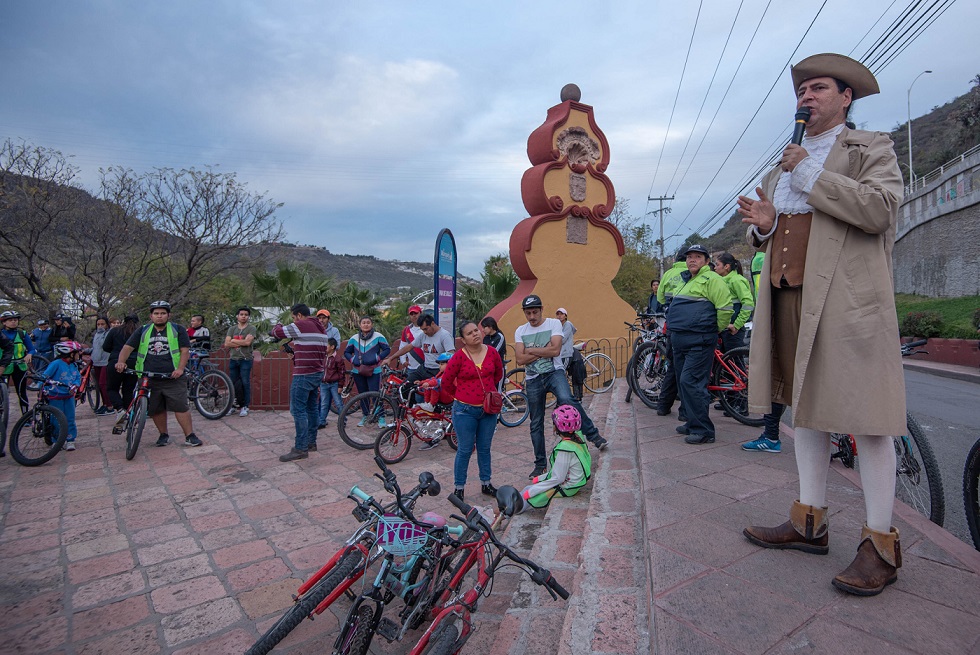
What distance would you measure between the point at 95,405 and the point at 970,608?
11801 millimetres

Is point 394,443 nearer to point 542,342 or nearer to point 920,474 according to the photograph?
point 542,342

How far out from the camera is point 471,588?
7.57ft

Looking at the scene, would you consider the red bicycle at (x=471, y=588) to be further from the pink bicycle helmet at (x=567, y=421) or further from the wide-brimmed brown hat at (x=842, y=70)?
the wide-brimmed brown hat at (x=842, y=70)

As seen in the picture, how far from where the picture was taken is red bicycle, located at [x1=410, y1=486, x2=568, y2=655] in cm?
206

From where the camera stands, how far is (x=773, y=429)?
176 inches

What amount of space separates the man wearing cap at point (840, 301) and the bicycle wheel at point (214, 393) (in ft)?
27.5

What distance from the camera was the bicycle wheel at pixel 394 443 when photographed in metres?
6.10

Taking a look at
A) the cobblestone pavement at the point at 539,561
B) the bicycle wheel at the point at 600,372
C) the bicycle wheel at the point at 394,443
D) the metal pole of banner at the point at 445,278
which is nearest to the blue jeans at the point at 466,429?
the cobblestone pavement at the point at 539,561

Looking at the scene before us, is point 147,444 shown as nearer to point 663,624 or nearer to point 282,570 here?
point 282,570

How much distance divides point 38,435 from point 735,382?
755 cm

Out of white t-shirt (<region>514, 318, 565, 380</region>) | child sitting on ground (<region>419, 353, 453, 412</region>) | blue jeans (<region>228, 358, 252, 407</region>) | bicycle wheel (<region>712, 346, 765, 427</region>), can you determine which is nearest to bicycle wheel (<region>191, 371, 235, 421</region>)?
blue jeans (<region>228, 358, 252, 407</region>)

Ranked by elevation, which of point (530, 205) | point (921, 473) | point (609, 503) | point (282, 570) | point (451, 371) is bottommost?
point (282, 570)

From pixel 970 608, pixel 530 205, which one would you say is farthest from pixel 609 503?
pixel 530 205

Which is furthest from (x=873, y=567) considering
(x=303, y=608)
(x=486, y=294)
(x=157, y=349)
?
(x=486, y=294)
